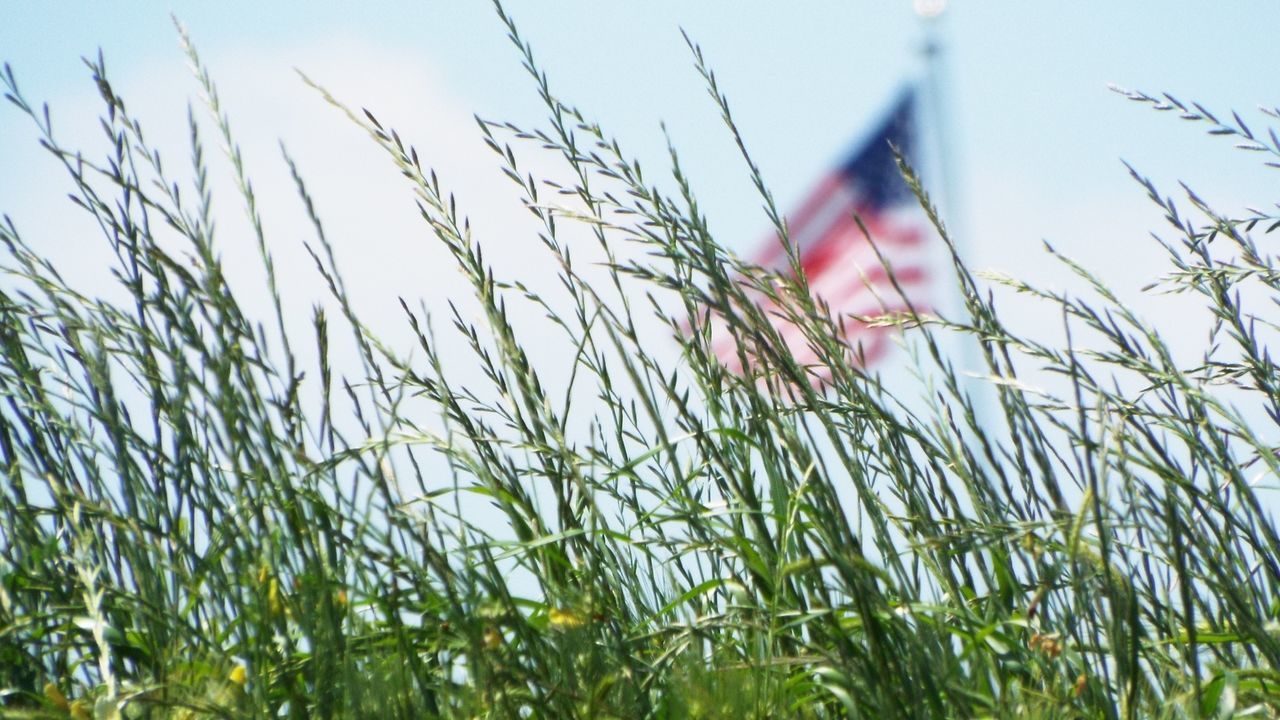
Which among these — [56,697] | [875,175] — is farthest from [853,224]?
[56,697]

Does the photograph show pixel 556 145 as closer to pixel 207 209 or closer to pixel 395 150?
pixel 395 150

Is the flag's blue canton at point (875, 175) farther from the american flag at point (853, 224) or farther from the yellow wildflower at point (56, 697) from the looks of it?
the yellow wildflower at point (56, 697)

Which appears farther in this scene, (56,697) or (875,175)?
(875,175)

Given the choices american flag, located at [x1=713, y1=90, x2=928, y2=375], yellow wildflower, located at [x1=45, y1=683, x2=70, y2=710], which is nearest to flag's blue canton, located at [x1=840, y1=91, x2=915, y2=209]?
american flag, located at [x1=713, y1=90, x2=928, y2=375]

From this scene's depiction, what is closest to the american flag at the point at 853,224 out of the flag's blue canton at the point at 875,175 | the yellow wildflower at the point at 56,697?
the flag's blue canton at the point at 875,175

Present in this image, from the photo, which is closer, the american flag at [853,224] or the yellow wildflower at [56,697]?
the yellow wildflower at [56,697]

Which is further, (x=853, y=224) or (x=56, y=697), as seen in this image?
(x=853, y=224)

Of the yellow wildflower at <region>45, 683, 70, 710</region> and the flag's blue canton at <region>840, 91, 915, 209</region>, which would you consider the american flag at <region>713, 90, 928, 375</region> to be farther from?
the yellow wildflower at <region>45, 683, 70, 710</region>

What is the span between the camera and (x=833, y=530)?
958 mm

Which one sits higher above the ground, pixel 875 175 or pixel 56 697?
pixel 875 175

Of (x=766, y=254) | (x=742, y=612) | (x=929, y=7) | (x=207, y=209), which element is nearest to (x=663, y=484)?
(x=742, y=612)

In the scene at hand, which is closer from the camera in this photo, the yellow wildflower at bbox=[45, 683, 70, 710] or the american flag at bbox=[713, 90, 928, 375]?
the yellow wildflower at bbox=[45, 683, 70, 710]

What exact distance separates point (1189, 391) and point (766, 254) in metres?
9.09

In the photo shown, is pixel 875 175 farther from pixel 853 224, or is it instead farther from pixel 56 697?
pixel 56 697
